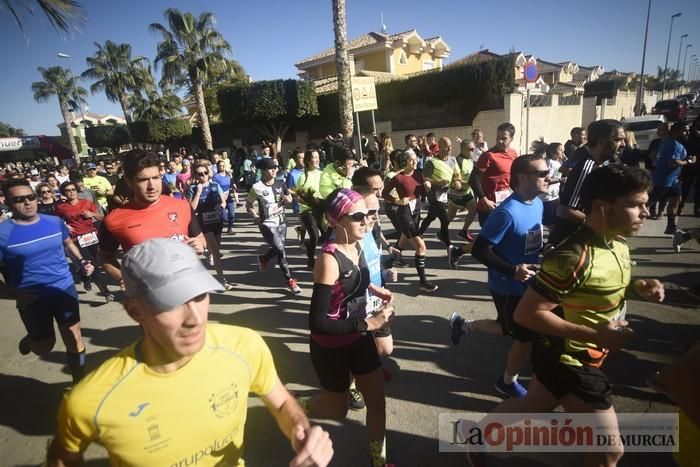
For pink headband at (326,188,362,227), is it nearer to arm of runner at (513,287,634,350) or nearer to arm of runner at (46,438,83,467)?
arm of runner at (513,287,634,350)

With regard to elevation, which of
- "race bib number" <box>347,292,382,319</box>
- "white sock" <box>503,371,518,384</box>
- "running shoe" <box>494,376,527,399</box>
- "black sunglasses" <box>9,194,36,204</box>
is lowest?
"running shoe" <box>494,376,527,399</box>

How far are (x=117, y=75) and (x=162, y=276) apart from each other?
41509 millimetres

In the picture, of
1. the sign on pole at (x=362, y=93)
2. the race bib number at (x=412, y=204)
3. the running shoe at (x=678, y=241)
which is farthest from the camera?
the sign on pole at (x=362, y=93)

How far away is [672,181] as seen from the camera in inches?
273

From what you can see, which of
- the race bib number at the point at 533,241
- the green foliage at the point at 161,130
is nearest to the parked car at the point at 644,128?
the race bib number at the point at 533,241

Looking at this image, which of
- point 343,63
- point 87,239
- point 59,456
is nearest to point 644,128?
point 343,63

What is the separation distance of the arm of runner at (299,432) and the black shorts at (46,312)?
3068 millimetres

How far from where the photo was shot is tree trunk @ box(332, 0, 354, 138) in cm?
1285

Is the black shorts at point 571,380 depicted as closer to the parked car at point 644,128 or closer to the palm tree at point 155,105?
the parked car at point 644,128

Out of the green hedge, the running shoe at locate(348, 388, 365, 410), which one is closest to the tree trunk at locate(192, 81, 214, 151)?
the green hedge

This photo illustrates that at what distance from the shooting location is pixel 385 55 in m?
33.2

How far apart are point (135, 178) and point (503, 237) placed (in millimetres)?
3284

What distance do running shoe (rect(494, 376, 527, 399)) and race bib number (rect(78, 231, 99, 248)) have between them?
6817 millimetres

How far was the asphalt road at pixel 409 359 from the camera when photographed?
2.95 meters
